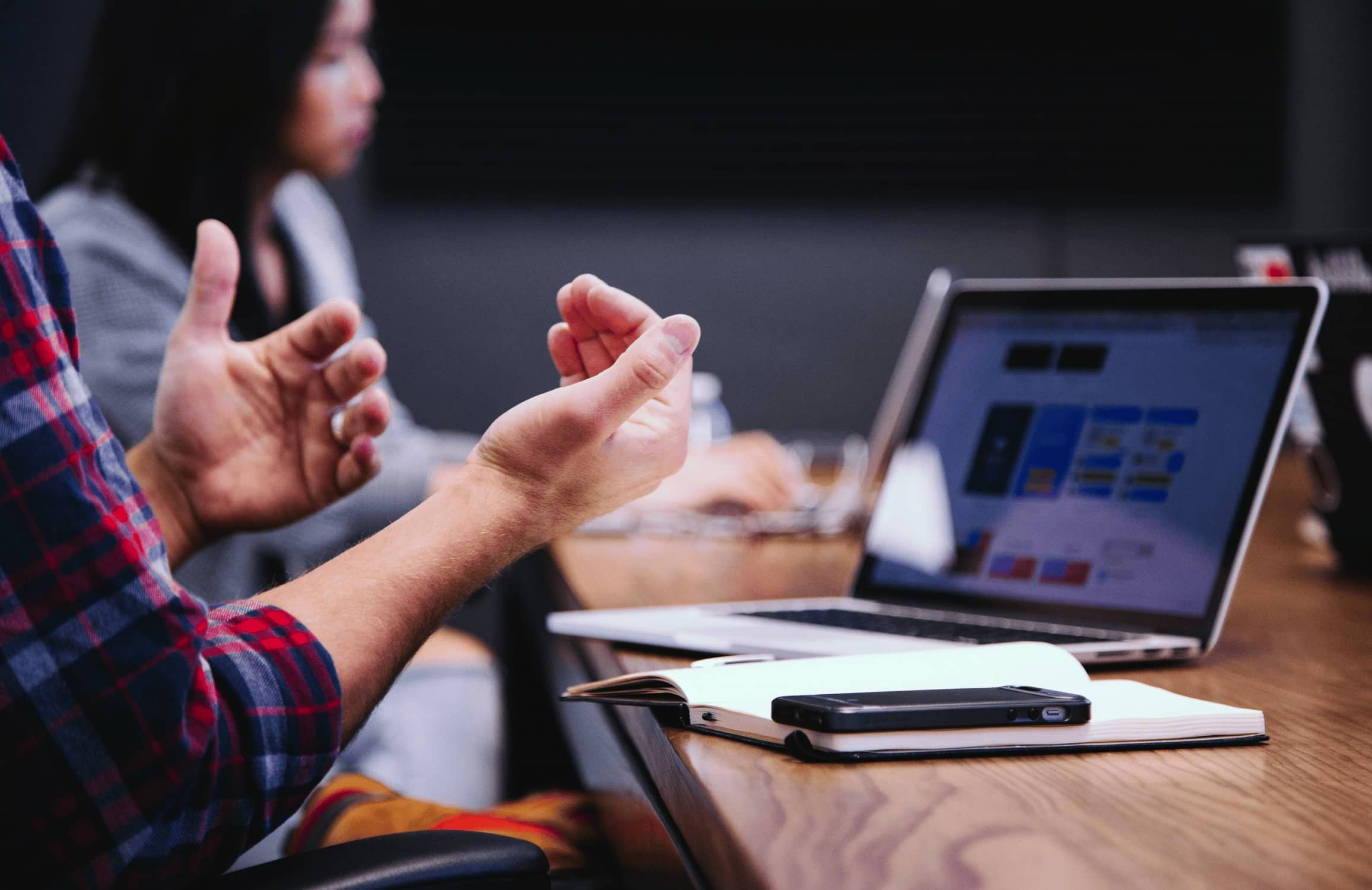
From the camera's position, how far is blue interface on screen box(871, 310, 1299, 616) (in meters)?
0.96

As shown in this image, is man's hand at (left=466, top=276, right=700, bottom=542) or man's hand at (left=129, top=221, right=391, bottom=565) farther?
man's hand at (left=129, top=221, right=391, bottom=565)

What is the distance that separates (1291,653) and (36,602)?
2.70ft

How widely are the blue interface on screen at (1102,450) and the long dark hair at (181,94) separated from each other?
3.78ft

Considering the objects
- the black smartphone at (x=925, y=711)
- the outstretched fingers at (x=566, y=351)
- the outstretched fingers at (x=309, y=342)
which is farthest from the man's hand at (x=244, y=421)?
the black smartphone at (x=925, y=711)

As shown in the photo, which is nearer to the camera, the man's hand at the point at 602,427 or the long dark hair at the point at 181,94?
the man's hand at the point at 602,427

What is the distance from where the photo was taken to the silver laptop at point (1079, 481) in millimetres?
931

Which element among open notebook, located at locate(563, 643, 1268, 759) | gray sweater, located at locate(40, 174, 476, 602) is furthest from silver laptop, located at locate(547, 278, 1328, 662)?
gray sweater, located at locate(40, 174, 476, 602)

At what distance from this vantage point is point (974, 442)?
1140 mm

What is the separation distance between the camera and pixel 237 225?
1903 mm

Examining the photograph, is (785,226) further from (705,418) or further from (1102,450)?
(1102,450)

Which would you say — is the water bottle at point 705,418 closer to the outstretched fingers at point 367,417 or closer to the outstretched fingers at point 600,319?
the outstretched fingers at point 367,417

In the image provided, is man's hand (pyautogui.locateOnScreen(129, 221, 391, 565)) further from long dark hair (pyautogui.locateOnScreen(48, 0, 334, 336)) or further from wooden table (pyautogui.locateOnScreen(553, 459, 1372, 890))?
long dark hair (pyautogui.locateOnScreen(48, 0, 334, 336))

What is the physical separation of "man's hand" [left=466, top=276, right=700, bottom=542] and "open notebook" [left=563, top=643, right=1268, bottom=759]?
0.13m

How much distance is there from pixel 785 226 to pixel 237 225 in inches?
67.0
